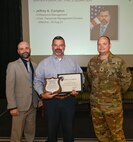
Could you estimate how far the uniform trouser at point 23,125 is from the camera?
3266 mm

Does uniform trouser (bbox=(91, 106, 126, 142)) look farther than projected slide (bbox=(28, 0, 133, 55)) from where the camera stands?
Result: No

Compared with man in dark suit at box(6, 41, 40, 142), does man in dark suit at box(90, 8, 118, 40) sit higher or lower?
higher

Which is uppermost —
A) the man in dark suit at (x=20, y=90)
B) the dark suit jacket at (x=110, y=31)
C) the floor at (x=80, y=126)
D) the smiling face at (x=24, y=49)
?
the dark suit jacket at (x=110, y=31)

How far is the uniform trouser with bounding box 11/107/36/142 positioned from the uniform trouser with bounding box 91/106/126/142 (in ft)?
2.69

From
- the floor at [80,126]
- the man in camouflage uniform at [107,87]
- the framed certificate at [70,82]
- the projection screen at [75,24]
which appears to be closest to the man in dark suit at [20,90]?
the floor at [80,126]

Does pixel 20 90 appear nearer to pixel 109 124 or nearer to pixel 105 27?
pixel 109 124

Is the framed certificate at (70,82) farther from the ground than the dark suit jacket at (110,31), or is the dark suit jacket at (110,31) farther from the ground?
the dark suit jacket at (110,31)

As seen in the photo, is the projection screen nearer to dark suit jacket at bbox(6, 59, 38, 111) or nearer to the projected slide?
the projected slide

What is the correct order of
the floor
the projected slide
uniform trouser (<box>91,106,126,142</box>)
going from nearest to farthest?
uniform trouser (<box>91,106,126,142</box>), the floor, the projected slide

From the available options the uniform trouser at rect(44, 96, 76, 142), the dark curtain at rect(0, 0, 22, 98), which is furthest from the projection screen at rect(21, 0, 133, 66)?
the uniform trouser at rect(44, 96, 76, 142)

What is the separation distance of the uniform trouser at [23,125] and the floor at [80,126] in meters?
0.20

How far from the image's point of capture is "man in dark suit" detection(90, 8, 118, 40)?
17.9 ft

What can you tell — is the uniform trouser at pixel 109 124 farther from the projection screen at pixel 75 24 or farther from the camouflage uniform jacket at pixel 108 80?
the projection screen at pixel 75 24

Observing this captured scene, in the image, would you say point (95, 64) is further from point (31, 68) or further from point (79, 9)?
point (79, 9)
